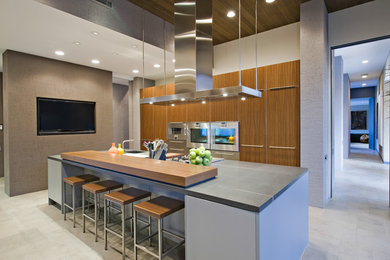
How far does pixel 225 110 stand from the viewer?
434 cm

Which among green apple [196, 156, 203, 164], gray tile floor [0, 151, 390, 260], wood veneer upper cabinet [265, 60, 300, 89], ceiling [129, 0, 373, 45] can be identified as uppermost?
ceiling [129, 0, 373, 45]

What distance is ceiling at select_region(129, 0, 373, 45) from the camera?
3314 mm

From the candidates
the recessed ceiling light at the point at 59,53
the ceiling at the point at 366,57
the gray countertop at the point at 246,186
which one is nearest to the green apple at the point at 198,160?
the gray countertop at the point at 246,186

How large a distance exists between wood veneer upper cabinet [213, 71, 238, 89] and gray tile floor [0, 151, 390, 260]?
257 cm

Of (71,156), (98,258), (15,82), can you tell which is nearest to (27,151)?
(15,82)

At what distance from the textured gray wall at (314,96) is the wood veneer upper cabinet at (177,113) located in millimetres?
2550

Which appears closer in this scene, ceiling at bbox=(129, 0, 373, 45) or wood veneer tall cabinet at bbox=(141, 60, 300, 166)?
ceiling at bbox=(129, 0, 373, 45)

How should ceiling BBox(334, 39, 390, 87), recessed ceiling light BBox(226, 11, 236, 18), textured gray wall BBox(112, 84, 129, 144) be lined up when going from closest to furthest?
recessed ceiling light BBox(226, 11, 236, 18)
ceiling BBox(334, 39, 390, 87)
textured gray wall BBox(112, 84, 129, 144)

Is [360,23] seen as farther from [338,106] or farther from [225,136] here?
[338,106]

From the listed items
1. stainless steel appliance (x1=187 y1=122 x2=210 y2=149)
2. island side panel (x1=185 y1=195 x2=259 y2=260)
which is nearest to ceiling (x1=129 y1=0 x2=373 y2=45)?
stainless steel appliance (x1=187 y1=122 x2=210 y2=149)

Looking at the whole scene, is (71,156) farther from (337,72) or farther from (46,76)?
(337,72)

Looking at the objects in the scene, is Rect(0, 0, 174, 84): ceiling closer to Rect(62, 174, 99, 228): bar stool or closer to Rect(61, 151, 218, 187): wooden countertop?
Rect(61, 151, 218, 187): wooden countertop

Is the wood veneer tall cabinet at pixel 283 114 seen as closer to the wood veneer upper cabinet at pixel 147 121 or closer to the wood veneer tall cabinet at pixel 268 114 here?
the wood veneer tall cabinet at pixel 268 114

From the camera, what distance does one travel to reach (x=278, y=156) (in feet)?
12.1
